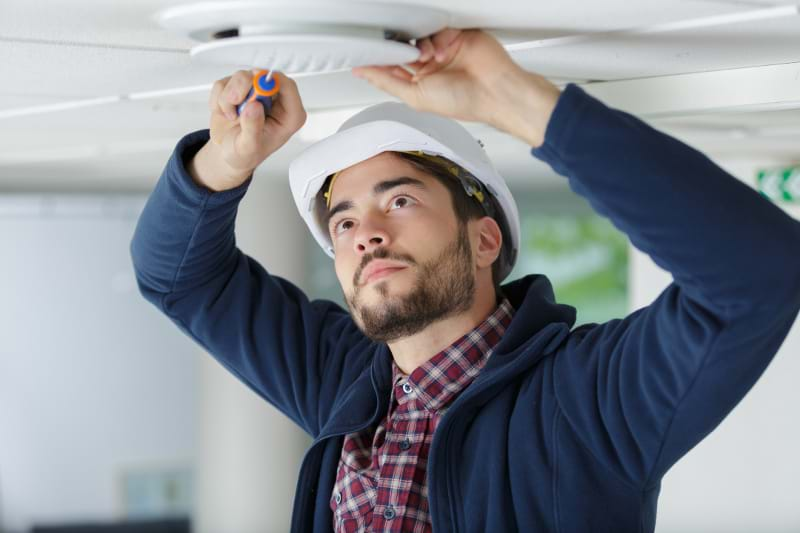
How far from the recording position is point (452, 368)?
119 cm

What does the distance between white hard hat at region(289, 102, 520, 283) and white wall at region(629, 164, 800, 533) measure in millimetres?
869

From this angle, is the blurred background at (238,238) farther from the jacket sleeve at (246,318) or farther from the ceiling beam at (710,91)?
the jacket sleeve at (246,318)

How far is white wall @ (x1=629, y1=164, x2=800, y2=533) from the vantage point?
2.01m

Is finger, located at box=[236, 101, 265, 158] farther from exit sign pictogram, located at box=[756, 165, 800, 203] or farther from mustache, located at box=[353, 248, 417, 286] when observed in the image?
exit sign pictogram, located at box=[756, 165, 800, 203]

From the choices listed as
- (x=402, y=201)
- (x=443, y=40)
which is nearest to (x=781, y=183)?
(x=402, y=201)

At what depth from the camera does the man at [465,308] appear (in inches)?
33.1

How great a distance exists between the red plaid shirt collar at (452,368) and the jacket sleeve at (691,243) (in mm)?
305

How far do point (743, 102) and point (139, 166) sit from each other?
1237mm

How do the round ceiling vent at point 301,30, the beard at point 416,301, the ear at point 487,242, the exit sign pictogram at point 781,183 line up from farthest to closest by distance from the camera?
the exit sign pictogram at point 781,183, the ear at point 487,242, the beard at point 416,301, the round ceiling vent at point 301,30

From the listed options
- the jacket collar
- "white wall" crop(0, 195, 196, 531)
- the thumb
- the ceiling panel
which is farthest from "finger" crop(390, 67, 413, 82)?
"white wall" crop(0, 195, 196, 531)

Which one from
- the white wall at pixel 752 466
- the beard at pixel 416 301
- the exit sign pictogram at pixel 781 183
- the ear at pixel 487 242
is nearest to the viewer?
the beard at pixel 416 301

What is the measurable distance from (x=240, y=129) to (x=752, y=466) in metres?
1.31

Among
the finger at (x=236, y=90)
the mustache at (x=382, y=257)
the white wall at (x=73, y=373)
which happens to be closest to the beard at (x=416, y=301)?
the mustache at (x=382, y=257)

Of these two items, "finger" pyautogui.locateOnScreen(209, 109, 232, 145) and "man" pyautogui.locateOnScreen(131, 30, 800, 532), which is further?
"finger" pyautogui.locateOnScreen(209, 109, 232, 145)
